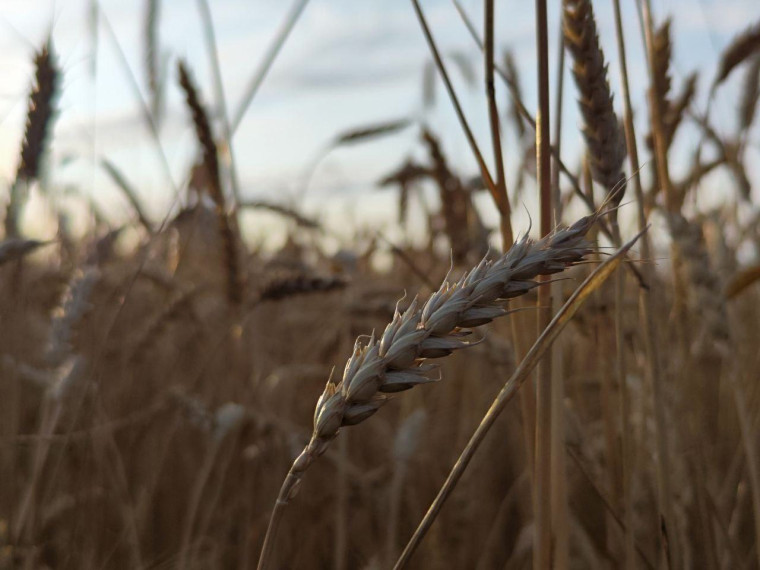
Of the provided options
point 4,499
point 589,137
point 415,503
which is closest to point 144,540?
point 4,499

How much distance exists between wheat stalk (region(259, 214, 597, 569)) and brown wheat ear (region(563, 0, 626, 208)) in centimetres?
21

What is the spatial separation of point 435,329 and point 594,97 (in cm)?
32

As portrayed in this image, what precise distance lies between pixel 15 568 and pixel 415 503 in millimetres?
768

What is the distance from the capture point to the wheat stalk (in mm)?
418

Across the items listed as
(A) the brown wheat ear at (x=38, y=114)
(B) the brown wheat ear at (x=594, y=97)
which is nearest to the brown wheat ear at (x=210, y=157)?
(A) the brown wheat ear at (x=38, y=114)

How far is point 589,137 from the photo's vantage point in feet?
2.11

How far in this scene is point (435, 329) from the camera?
16.9 inches

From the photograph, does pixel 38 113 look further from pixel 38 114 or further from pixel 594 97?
pixel 594 97

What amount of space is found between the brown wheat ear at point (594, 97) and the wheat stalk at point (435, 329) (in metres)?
0.21

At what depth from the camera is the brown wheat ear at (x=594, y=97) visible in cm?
61

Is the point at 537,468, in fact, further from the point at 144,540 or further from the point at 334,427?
the point at 144,540

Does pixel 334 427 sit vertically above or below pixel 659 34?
below

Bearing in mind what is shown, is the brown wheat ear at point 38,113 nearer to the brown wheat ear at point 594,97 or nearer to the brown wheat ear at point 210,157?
the brown wheat ear at point 210,157

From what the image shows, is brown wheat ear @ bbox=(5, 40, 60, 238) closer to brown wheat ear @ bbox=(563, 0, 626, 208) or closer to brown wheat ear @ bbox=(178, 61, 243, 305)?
brown wheat ear @ bbox=(178, 61, 243, 305)
